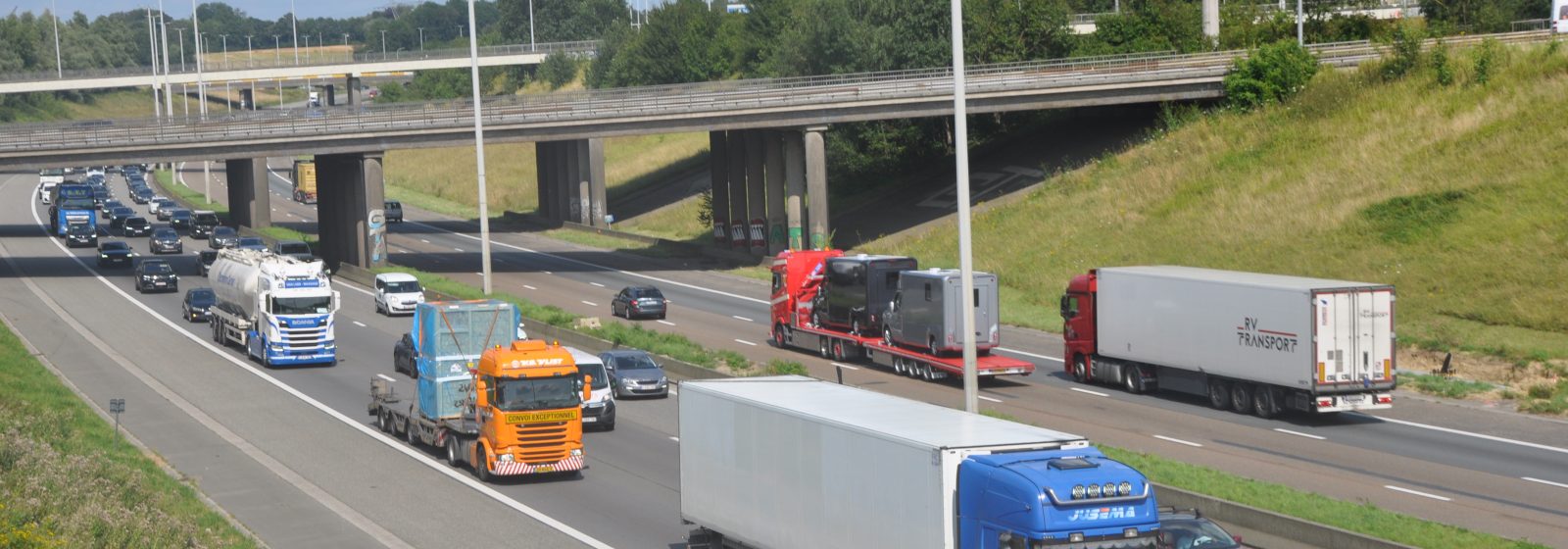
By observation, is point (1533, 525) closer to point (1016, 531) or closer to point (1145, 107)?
point (1016, 531)

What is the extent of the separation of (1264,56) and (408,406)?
49076 mm

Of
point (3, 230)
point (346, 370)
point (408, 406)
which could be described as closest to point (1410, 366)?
point (408, 406)

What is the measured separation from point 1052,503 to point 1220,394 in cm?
2402

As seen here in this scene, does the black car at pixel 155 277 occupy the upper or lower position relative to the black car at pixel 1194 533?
lower

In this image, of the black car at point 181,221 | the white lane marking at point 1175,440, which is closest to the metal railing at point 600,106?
the black car at point 181,221

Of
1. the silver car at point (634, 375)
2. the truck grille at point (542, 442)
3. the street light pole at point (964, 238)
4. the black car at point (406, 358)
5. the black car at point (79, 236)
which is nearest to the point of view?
the street light pole at point (964, 238)

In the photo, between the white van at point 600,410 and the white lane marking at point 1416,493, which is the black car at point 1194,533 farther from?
the white van at point 600,410

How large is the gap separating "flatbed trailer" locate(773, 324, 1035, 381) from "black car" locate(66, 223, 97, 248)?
56.8 metres

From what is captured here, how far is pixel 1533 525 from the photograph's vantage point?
23.9 metres

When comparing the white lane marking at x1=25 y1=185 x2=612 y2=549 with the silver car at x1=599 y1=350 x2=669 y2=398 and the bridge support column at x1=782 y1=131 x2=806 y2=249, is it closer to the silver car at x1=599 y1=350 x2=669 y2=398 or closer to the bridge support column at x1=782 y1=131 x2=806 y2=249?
the silver car at x1=599 y1=350 x2=669 y2=398

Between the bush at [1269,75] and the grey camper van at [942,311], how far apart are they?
34.0 meters

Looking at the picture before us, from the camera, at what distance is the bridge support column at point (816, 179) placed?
71500 millimetres

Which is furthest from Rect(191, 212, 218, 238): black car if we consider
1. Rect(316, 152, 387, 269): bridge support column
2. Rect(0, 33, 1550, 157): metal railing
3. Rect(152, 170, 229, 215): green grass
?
Rect(0, 33, 1550, 157): metal railing

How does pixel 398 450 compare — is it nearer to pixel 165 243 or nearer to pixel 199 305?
pixel 199 305
